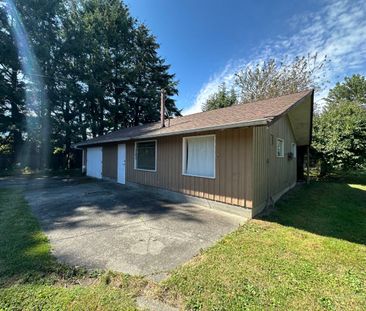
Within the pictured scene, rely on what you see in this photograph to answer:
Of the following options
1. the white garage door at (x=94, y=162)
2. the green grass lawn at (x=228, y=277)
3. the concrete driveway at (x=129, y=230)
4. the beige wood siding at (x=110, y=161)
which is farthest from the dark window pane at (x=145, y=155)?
the white garage door at (x=94, y=162)

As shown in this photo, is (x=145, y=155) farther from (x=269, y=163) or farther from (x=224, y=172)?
(x=269, y=163)

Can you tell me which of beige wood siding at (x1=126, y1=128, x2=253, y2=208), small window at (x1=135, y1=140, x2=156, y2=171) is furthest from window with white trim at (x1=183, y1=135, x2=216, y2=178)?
small window at (x1=135, y1=140, x2=156, y2=171)

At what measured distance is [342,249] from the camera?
11.6 feet

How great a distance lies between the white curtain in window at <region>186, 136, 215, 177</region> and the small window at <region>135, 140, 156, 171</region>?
1929 millimetres

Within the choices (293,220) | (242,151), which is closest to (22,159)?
(242,151)

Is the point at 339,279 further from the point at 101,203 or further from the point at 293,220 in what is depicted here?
the point at 101,203

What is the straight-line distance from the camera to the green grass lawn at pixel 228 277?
7.47 ft

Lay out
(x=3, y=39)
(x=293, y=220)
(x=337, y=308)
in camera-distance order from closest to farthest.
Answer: (x=337, y=308)
(x=293, y=220)
(x=3, y=39)

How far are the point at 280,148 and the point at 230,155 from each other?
3284 millimetres

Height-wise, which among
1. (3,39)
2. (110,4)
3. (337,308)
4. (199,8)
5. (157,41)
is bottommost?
(337,308)

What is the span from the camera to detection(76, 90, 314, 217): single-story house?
203 inches

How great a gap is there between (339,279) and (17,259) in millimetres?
4525

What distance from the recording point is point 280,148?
7.70m

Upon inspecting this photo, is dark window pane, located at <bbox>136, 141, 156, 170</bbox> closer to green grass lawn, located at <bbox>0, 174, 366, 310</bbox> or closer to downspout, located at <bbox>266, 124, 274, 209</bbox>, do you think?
downspout, located at <bbox>266, 124, 274, 209</bbox>
